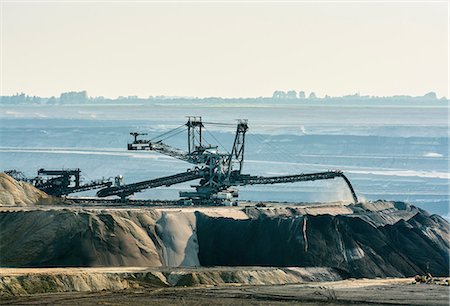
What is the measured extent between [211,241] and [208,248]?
662 millimetres

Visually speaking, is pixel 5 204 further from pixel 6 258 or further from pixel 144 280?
pixel 144 280

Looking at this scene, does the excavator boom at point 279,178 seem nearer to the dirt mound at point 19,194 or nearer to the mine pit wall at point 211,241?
the mine pit wall at point 211,241

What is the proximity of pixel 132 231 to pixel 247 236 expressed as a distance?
9563 millimetres

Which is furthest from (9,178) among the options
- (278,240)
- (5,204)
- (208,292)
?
(208,292)

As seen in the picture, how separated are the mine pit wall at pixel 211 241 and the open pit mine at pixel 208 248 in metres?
0.10

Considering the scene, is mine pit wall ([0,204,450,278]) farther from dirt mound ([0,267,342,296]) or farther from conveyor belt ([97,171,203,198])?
conveyor belt ([97,171,203,198])

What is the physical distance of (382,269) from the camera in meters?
123

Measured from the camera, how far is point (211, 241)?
Answer: 123938 millimetres

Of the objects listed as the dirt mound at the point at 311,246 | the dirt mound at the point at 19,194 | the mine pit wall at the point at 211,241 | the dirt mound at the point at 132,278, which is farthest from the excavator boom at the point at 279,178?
the dirt mound at the point at 132,278

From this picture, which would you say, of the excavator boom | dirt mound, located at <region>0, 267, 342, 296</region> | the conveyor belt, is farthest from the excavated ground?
the conveyor belt

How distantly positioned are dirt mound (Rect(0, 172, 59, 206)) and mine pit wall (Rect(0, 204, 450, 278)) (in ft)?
37.5

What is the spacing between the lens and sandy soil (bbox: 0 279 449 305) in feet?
311

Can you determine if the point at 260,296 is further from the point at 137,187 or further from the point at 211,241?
the point at 137,187

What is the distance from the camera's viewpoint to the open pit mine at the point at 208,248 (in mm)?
100938
